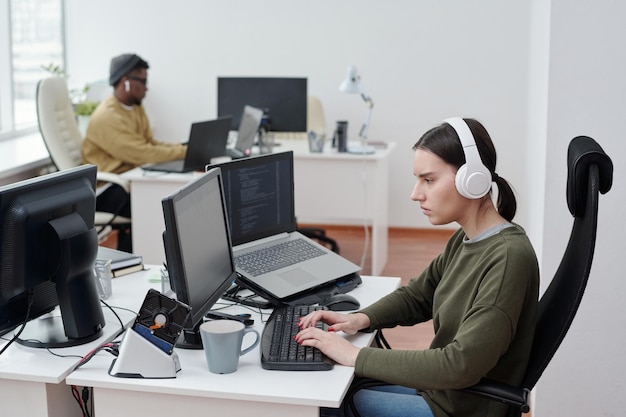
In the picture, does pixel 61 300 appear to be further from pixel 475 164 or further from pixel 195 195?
pixel 475 164

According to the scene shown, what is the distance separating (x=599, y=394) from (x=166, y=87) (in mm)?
4358

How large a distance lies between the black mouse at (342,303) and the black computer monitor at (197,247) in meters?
0.29

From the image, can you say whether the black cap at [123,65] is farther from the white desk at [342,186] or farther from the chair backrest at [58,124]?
the white desk at [342,186]

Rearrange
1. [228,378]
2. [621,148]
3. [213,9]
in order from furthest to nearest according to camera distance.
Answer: [213,9] < [621,148] < [228,378]

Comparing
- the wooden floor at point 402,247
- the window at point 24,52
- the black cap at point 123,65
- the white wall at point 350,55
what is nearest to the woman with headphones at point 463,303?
the wooden floor at point 402,247

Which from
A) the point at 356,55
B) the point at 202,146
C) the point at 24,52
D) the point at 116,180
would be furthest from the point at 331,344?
the point at 24,52

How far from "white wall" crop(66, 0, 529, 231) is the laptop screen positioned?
3.36 metres

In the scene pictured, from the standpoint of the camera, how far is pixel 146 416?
6.40 feet

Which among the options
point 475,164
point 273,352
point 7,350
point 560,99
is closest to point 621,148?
point 560,99

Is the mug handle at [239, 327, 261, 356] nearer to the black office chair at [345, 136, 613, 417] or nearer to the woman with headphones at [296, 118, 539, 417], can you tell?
the woman with headphones at [296, 118, 539, 417]

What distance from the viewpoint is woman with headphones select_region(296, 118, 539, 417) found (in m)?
1.86

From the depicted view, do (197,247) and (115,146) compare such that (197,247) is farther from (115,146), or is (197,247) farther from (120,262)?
(115,146)

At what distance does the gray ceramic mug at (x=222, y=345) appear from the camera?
1935 millimetres

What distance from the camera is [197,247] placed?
2.08 m
